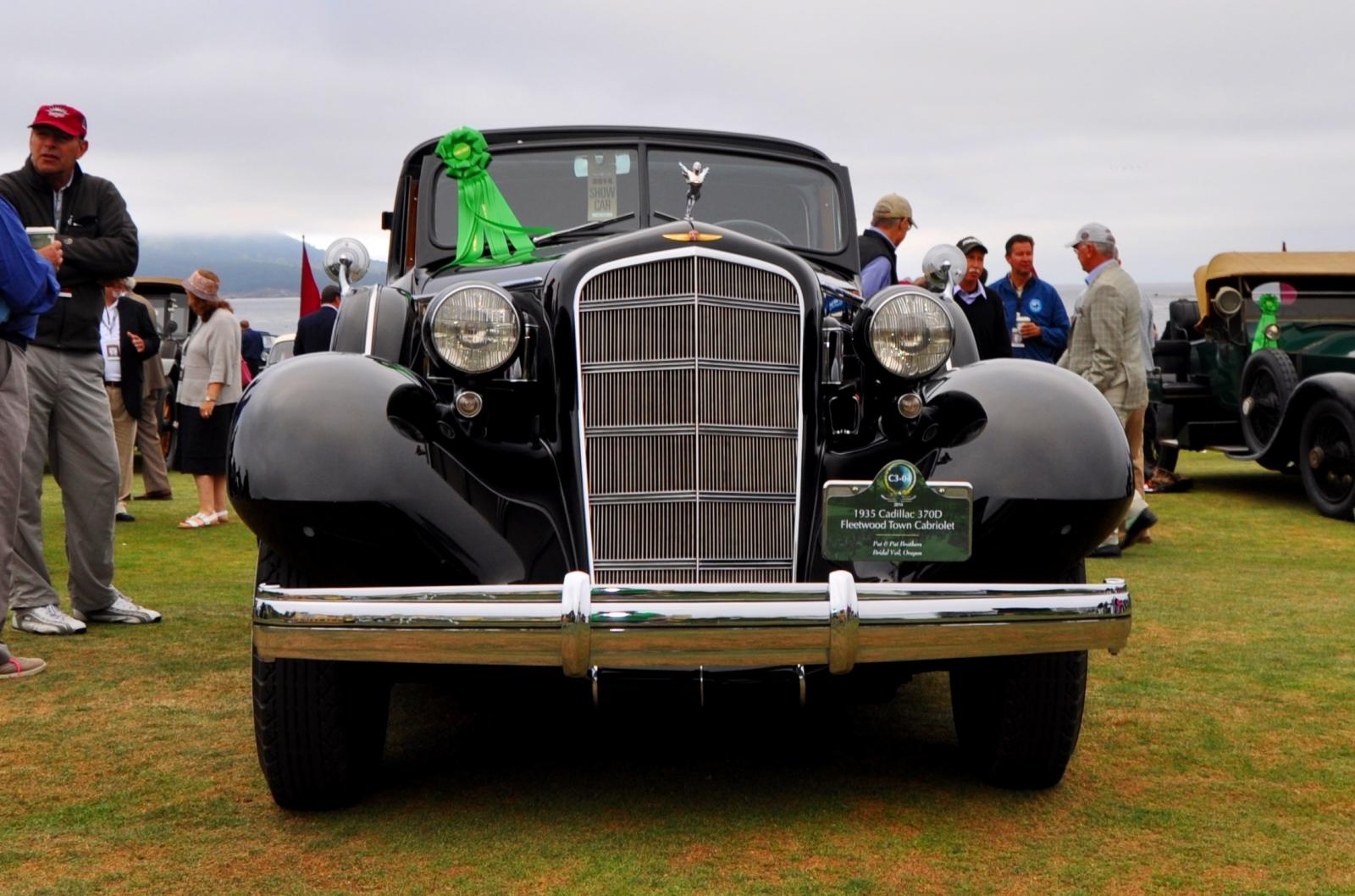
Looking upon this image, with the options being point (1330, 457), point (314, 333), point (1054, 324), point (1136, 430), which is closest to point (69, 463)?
point (314, 333)

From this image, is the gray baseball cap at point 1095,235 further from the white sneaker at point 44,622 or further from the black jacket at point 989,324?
the white sneaker at point 44,622

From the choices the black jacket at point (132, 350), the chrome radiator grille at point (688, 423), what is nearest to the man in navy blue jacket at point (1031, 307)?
the chrome radiator grille at point (688, 423)

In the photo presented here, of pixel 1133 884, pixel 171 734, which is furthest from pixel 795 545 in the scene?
pixel 171 734

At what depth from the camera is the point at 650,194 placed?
16.3 ft

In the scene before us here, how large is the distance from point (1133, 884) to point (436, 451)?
183 cm

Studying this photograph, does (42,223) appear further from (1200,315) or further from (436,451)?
(1200,315)

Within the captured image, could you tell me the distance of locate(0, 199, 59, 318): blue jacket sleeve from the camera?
4629mm

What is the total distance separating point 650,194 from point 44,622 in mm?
2942

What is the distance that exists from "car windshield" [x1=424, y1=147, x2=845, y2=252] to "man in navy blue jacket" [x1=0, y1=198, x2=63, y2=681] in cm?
135

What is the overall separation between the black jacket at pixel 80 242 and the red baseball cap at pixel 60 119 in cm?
23

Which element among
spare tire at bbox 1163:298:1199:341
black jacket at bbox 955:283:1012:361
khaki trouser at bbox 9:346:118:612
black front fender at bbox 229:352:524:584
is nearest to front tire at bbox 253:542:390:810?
black front fender at bbox 229:352:524:584

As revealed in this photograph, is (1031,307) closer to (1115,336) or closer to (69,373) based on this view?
(1115,336)

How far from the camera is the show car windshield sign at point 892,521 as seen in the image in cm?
319

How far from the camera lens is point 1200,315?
12.1m
